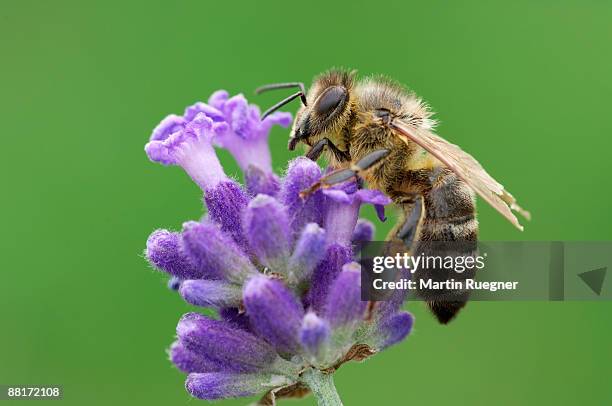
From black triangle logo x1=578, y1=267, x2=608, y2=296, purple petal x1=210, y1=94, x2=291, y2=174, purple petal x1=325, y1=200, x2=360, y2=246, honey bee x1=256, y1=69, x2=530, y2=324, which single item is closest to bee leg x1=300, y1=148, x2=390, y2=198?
honey bee x1=256, y1=69, x2=530, y2=324

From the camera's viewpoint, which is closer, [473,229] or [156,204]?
[473,229]

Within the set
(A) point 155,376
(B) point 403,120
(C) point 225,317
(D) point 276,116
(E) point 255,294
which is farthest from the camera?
(A) point 155,376

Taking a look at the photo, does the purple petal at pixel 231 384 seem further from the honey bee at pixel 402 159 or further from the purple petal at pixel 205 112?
the purple petal at pixel 205 112

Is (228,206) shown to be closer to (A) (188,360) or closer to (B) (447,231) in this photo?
(A) (188,360)

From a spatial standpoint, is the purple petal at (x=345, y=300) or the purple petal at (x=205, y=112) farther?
the purple petal at (x=205, y=112)

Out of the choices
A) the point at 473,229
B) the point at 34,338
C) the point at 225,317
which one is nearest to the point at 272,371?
the point at 225,317

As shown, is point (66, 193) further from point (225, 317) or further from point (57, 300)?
point (225, 317)

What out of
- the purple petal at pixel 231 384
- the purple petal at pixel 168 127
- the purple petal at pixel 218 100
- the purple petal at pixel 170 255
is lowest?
the purple petal at pixel 231 384

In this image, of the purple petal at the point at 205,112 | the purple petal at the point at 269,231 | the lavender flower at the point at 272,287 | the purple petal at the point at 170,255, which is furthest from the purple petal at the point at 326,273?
the purple petal at the point at 205,112
